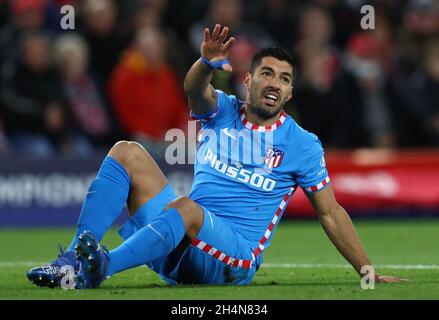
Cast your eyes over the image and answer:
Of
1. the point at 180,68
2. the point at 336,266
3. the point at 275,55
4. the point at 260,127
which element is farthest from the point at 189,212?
the point at 180,68

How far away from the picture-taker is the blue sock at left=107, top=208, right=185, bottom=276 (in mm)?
7035

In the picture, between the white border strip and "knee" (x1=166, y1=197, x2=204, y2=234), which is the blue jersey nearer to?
"knee" (x1=166, y1=197, x2=204, y2=234)

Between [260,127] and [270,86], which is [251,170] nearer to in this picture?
[260,127]

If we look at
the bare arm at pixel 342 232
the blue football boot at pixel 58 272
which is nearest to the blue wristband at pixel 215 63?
the bare arm at pixel 342 232

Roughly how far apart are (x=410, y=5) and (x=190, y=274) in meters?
11.9

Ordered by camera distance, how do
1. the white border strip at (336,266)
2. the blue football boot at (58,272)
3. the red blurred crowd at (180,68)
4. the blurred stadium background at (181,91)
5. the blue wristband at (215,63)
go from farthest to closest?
1. the red blurred crowd at (180,68)
2. the blurred stadium background at (181,91)
3. the white border strip at (336,266)
4. the blue wristband at (215,63)
5. the blue football boot at (58,272)

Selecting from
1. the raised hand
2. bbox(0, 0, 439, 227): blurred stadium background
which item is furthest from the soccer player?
bbox(0, 0, 439, 227): blurred stadium background

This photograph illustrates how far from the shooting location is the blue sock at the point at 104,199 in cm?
741

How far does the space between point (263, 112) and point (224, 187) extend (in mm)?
629

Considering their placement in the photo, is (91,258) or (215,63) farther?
(215,63)

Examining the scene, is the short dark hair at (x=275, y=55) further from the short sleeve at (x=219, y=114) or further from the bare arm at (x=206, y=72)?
the bare arm at (x=206, y=72)

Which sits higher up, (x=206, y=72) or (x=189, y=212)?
(x=206, y=72)

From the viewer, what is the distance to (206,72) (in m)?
7.42
